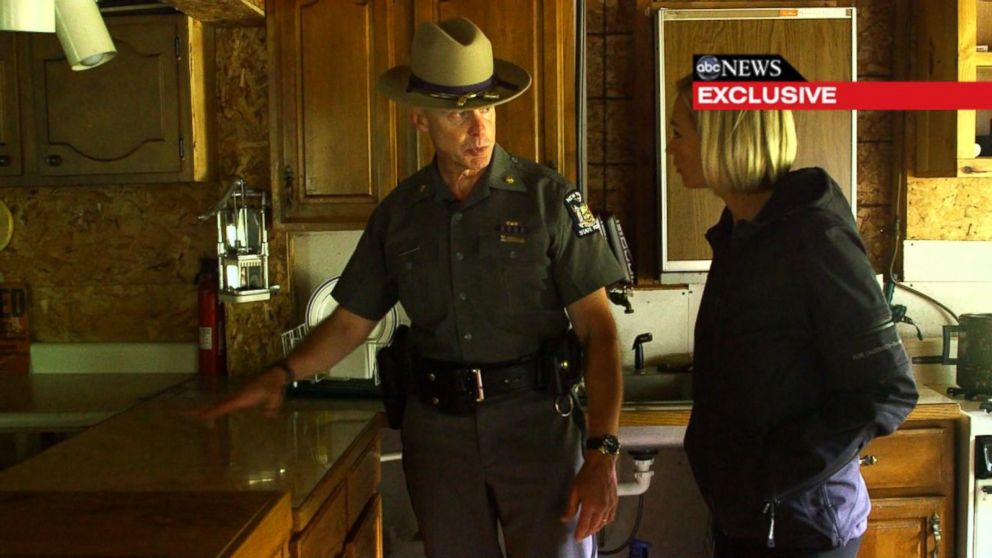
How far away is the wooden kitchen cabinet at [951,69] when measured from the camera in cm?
244

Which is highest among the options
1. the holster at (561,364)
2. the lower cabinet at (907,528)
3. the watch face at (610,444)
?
the holster at (561,364)

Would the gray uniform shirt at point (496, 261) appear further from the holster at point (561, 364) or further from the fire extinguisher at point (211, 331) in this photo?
the fire extinguisher at point (211, 331)

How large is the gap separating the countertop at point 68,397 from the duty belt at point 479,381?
3.81ft

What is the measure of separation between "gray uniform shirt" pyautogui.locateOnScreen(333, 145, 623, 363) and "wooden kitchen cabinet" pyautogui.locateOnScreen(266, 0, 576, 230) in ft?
2.31

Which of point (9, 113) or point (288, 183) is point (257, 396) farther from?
point (9, 113)

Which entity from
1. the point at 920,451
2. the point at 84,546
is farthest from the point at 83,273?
the point at 920,451

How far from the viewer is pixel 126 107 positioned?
2525 mm

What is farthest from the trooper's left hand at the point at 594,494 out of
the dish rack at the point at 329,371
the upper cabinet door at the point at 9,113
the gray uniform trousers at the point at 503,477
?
the upper cabinet door at the point at 9,113

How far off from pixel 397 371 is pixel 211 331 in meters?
1.18

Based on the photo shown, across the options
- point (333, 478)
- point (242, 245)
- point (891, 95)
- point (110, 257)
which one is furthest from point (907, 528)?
point (110, 257)

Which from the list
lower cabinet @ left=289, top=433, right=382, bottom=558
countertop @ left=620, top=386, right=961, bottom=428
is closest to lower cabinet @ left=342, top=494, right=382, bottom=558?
lower cabinet @ left=289, top=433, right=382, bottom=558

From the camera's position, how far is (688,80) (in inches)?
56.3

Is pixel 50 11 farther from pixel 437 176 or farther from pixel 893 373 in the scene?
pixel 893 373

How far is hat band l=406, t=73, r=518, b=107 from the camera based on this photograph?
63.7 inches
